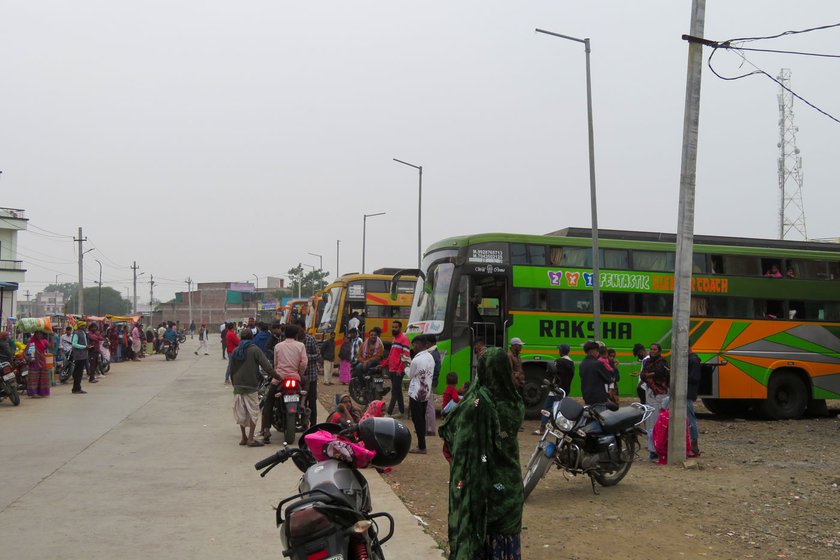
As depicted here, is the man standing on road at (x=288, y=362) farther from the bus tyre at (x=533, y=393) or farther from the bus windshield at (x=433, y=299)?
the bus tyre at (x=533, y=393)

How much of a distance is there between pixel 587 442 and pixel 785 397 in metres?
10.2

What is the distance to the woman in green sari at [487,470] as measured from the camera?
434 cm

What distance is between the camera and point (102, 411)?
48.6 feet

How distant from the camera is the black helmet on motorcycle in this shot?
4.05m

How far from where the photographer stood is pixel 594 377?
1063cm

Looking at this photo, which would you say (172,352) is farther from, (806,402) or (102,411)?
(806,402)

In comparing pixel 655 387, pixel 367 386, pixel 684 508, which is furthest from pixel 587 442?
pixel 367 386

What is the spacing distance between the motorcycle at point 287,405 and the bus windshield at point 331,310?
48.5ft

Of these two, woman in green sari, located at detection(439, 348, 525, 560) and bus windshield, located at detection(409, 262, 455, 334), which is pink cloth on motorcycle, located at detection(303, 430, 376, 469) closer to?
woman in green sari, located at detection(439, 348, 525, 560)

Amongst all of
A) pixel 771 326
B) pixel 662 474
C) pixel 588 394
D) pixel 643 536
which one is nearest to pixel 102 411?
pixel 588 394

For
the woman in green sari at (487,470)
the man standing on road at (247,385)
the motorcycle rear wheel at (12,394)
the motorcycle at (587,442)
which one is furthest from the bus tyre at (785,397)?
the motorcycle rear wheel at (12,394)

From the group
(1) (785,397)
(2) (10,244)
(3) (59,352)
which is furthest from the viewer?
(2) (10,244)

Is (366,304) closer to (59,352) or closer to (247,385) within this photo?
(59,352)

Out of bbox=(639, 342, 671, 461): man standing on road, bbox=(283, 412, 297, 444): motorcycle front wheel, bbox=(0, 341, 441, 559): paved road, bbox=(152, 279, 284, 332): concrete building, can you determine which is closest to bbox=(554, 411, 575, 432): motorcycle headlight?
bbox=(0, 341, 441, 559): paved road
